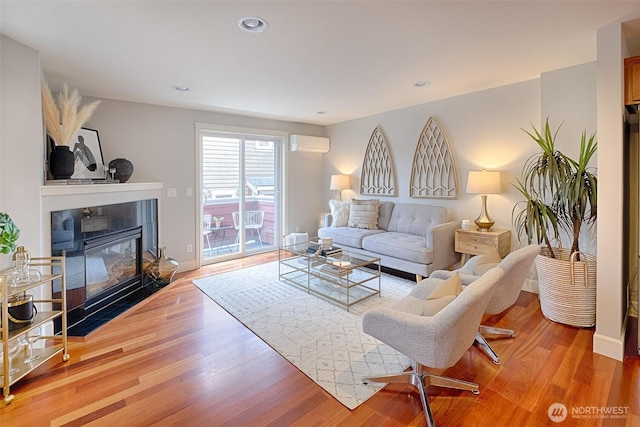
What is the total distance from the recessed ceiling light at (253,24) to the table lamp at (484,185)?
277 centimetres

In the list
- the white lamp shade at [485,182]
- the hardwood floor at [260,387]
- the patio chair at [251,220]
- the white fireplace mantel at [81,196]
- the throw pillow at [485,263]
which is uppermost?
the white lamp shade at [485,182]

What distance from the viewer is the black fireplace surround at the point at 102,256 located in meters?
2.73

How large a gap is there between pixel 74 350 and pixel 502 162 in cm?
457

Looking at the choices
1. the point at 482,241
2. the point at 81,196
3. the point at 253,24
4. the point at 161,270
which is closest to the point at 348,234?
the point at 482,241

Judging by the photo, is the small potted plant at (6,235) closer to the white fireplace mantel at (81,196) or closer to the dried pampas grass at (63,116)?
the white fireplace mantel at (81,196)

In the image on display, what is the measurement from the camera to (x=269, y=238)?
5684 mm

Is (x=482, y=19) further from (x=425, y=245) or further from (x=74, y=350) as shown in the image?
(x=74, y=350)

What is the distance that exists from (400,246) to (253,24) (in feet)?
9.11

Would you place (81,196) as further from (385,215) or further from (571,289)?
(571,289)

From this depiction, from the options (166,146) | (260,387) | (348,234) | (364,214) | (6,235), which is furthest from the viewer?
(364,214)

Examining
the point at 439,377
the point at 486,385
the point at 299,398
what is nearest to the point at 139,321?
the point at 299,398

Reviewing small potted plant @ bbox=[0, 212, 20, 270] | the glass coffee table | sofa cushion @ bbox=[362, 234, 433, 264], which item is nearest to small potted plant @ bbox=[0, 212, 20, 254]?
small potted plant @ bbox=[0, 212, 20, 270]

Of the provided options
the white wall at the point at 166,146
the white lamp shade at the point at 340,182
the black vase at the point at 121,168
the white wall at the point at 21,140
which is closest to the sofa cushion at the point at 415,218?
the white lamp shade at the point at 340,182

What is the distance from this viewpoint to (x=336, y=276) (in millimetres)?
3416
